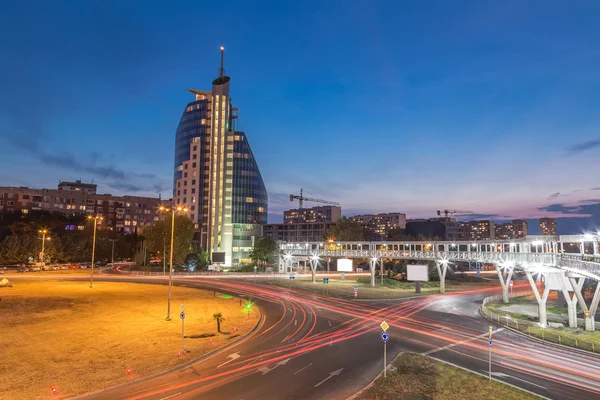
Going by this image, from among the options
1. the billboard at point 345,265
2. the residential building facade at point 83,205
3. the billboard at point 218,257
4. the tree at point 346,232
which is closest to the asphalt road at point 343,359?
the billboard at point 345,265

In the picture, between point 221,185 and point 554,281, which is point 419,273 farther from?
point 221,185

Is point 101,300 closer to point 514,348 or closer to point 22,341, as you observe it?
point 22,341

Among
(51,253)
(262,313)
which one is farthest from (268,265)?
(262,313)

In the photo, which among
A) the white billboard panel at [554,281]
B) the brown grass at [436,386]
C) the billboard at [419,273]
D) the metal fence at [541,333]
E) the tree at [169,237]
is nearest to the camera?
the brown grass at [436,386]

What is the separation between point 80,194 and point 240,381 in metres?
190

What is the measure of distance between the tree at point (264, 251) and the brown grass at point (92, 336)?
173 ft

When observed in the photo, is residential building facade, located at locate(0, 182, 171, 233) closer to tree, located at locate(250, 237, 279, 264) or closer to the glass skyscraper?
the glass skyscraper

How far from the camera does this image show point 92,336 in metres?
31.3

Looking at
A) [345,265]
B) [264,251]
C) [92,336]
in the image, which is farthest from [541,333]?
[264,251]

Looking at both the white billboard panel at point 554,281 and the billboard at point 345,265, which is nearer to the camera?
the white billboard panel at point 554,281

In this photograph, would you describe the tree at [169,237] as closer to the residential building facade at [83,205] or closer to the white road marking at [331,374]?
the residential building facade at [83,205]

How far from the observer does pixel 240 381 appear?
21.5 m

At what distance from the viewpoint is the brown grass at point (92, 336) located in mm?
21516

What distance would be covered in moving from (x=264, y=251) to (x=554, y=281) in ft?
253
